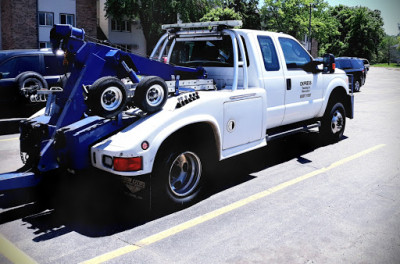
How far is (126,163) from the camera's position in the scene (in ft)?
13.5

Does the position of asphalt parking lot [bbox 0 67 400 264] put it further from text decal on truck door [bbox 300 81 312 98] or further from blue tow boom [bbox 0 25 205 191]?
text decal on truck door [bbox 300 81 312 98]

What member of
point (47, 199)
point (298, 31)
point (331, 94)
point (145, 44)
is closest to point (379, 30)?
point (298, 31)

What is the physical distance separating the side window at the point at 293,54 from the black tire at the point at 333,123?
125 cm

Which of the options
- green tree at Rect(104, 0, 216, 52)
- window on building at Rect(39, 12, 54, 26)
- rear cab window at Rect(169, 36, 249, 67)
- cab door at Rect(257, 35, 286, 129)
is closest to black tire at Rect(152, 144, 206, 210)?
cab door at Rect(257, 35, 286, 129)

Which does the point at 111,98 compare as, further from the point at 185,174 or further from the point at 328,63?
the point at 328,63

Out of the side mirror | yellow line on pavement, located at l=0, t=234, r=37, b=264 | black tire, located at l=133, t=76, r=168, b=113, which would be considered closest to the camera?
yellow line on pavement, located at l=0, t=234, r=37, b=264

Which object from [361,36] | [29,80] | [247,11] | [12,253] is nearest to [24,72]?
[29,80]

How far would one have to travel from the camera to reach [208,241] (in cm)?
392

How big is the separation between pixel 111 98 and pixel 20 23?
104ft

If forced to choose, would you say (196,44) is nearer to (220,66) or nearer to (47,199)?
(220,66)

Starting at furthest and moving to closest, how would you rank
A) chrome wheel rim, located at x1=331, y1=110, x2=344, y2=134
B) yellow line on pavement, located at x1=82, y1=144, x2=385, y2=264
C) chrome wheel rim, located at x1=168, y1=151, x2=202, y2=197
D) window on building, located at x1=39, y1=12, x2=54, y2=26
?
window on building, located at x1=39, y1=12, x2=54, y2=26 < chrome wheel rim, located at x1=331, y1=110, x2=344, y2=134 < chrome wheel rim, located at x1=168, y1=151, x2=202, y2=197 < yellow line on pavement, located at x1=82, y1=144, x2=385, y2=264

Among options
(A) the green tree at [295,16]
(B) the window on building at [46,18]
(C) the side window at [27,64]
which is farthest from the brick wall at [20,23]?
(A) the green tree at [295,16]

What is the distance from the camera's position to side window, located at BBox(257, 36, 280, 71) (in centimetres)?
622

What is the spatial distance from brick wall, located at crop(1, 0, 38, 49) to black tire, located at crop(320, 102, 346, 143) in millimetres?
29991
